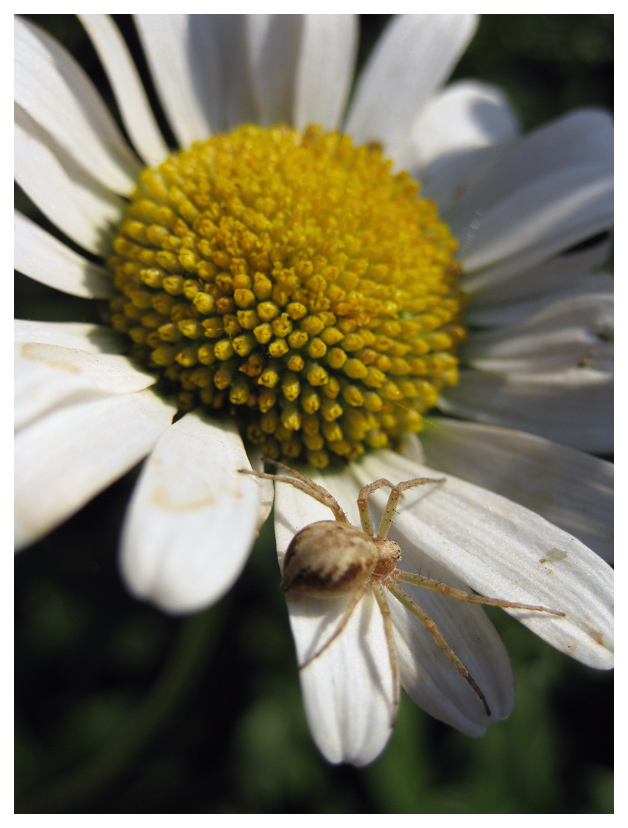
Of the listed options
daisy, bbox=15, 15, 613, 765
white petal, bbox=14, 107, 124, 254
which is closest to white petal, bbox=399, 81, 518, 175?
daisy, bbox=15, 15, 613, 765

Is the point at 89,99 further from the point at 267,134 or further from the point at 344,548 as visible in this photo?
the point at 344,548

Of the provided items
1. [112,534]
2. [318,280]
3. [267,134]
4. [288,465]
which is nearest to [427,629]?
[288,465]

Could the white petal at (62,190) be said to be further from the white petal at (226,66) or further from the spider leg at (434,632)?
the spider leg at (434,632)

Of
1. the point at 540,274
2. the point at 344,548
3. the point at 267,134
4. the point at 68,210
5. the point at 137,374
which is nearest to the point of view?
the point at 344,548

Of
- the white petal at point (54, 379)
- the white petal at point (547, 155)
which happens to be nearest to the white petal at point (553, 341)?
the white petal at point (547, 155)

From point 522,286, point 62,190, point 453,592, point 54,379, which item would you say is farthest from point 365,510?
point 62,190

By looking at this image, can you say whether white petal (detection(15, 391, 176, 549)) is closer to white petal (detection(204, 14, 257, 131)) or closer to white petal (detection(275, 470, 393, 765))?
white petal (detection(275, 470, 393, 765))
